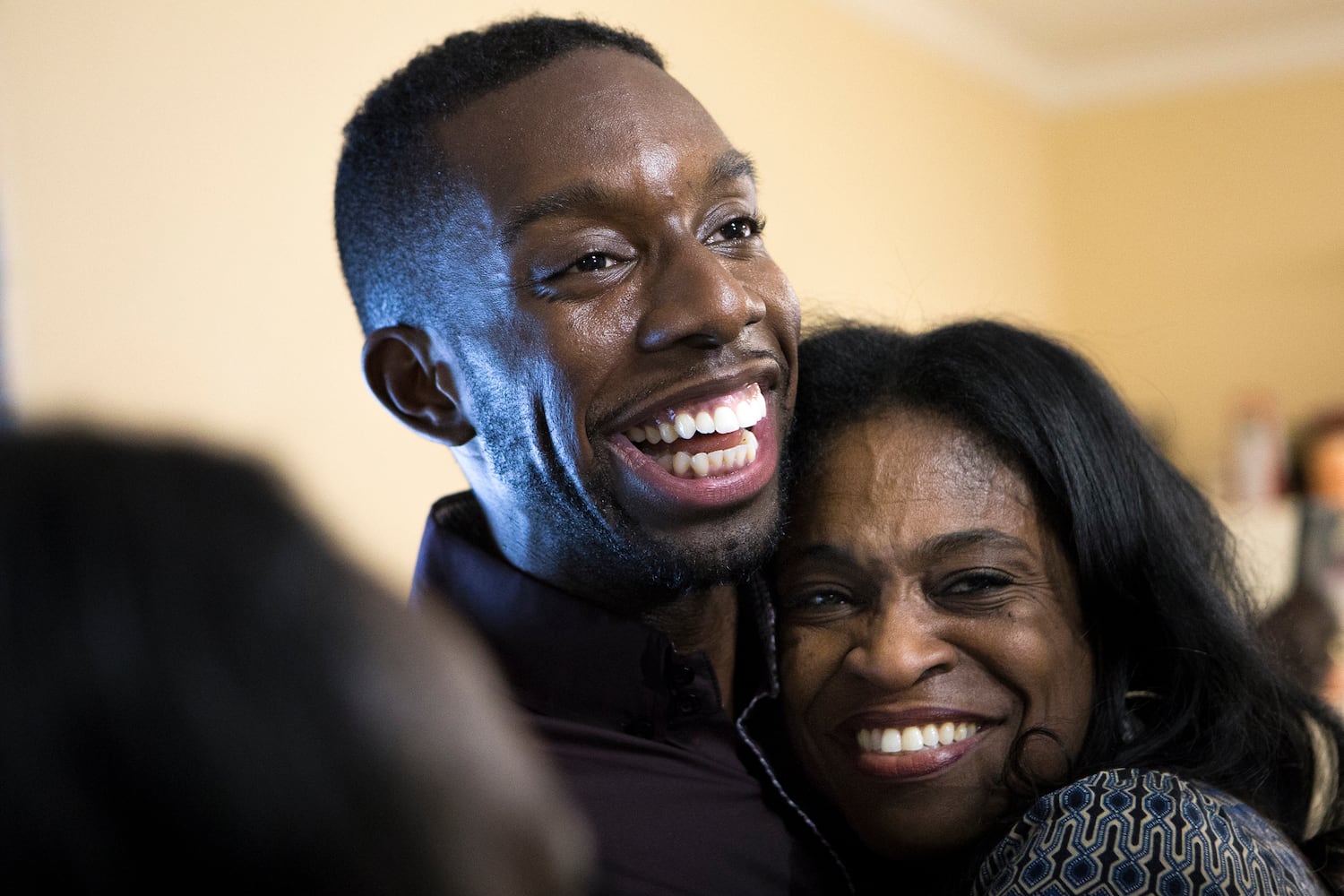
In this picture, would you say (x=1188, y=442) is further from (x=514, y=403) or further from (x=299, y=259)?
(x=514, y=403)

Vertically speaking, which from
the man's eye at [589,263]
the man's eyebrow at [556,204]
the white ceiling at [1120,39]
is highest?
the white ceiling at [1120,39]

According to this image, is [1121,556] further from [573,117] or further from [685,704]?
[573,117]

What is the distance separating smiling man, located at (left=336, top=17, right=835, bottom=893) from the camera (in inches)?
47.7

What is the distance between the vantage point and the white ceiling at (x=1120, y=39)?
18.0ft

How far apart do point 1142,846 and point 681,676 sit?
45 centimetres

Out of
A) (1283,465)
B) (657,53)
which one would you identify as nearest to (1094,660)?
(657,53)

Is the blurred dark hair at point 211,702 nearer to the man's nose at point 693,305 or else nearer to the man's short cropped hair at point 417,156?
the man's nose at point 693,305

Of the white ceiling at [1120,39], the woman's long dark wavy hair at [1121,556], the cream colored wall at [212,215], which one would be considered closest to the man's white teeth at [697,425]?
the woman's long dark wavy hair at [1121,556]

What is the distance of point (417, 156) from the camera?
1346 millimetres

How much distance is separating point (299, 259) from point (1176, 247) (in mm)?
4756

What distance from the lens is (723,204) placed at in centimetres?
131

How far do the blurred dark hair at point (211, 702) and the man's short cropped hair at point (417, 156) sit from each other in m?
0.88

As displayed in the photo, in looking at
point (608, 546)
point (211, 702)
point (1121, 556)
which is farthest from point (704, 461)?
point (211, 702)

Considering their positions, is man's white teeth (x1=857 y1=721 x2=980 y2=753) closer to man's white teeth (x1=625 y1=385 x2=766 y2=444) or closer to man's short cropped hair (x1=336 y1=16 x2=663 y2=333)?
man's white teeth (x1=625 y1=385 x2=766 y2=444)
